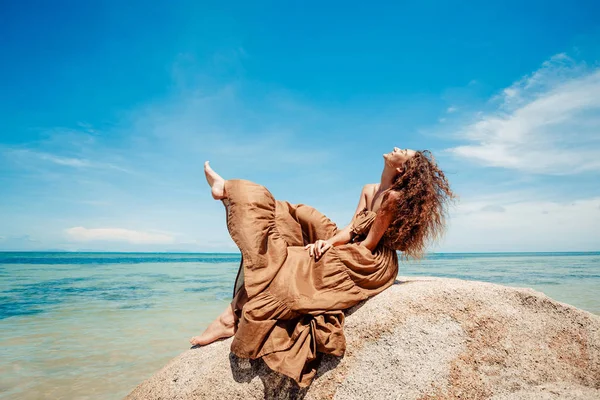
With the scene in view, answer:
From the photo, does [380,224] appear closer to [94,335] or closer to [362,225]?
[362,225]

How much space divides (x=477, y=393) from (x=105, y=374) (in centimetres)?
512

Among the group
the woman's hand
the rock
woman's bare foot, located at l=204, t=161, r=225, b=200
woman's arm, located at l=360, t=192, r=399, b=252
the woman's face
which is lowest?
the rock

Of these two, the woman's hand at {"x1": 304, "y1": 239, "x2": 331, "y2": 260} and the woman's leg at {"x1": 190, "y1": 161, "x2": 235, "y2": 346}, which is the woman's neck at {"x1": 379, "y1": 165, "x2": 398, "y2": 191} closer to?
the woman's hand at {"x1": 304, "y1": 239, "x2": 331, "y2": 260}

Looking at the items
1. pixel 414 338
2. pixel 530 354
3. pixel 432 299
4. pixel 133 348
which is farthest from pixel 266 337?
pixel 133 348

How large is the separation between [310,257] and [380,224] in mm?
882

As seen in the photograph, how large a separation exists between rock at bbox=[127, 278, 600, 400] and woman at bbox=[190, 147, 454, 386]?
259 mm

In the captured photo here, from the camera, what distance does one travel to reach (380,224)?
13.9 ft

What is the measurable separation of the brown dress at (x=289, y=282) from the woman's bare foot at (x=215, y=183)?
0.09m

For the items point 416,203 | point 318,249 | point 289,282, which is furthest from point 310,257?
point 416,203

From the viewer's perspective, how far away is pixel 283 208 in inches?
171

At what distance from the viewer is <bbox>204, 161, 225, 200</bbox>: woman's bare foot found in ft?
13.5

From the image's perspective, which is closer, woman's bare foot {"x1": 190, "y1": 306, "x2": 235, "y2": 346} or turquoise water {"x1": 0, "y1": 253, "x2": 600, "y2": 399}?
woman's bare foot {"x1": 190, "y1": 306, "x2": 235, "y2": 346}

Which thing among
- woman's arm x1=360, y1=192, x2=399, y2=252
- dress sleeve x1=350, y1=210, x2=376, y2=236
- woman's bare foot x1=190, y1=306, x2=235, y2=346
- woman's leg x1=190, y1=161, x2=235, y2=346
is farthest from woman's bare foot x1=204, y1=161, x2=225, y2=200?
woman's arm x1=360, y1=192, x2=399, y2=252

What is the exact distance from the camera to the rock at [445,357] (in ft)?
10.7
